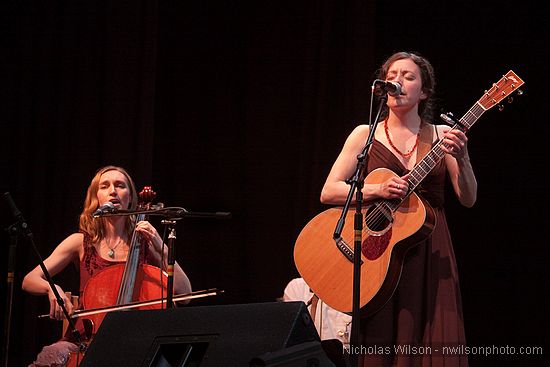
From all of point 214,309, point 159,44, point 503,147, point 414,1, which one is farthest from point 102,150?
point 214,309

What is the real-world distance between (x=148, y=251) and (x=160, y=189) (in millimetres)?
1189

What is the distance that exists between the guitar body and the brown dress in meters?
0.06

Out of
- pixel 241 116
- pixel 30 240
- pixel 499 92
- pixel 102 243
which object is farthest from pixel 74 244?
pixel 499 92

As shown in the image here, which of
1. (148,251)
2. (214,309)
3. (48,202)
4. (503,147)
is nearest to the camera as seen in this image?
(214,309)

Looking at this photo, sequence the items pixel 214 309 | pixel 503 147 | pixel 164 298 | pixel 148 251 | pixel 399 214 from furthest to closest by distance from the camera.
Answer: pixel 503 147 < pixel 148 251 < pixel 164 298 < pixel 399 214 < pixel 214 309

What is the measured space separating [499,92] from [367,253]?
868 mm

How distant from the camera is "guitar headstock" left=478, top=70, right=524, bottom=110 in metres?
3.34

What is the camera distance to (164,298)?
3.92 m

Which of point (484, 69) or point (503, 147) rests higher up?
point (484, 69)

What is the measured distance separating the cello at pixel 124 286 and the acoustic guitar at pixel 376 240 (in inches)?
34.6

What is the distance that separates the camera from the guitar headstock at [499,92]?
11.0 feet

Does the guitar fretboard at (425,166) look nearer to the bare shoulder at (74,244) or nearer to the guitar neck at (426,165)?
the guitar neck at (426,165)

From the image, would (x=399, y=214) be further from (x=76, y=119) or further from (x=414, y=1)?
(x=76, y=119)

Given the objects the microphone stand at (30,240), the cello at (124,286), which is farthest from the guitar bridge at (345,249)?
the microphone stand at (30,240)
